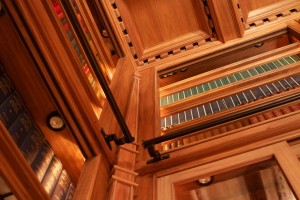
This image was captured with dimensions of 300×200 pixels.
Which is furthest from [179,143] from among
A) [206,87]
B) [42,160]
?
[42,160]

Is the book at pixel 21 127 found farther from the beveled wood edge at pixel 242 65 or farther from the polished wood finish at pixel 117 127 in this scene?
the beveled wood edge at pixel 242 65

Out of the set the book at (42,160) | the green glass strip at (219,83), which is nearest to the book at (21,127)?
the book at (42,160)

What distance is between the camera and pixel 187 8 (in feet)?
15.5

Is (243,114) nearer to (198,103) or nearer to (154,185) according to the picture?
(154,185)

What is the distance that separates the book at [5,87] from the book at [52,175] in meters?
0.52

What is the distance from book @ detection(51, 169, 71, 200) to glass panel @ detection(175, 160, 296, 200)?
0.73 metres

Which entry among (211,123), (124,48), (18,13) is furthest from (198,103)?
(18,13)

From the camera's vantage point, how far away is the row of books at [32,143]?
182cm

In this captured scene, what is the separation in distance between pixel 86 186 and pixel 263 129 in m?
1.26

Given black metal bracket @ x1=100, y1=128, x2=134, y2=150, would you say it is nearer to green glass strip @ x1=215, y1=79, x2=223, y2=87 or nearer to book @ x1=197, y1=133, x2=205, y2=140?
book @ x1=197, y1=133, x2=205, y2=140

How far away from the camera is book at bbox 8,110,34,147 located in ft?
5.92

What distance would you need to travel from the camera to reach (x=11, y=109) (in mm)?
1879

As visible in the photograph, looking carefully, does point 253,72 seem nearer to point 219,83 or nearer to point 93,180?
point 219,83

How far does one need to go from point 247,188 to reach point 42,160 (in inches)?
76.8
